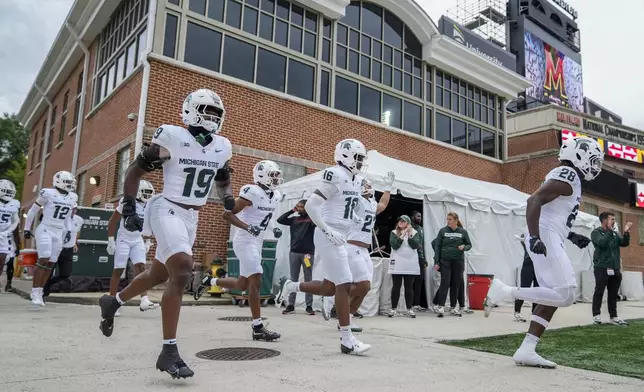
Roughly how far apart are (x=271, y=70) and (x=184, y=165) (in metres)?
10.9

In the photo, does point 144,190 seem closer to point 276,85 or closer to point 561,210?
point 561,210

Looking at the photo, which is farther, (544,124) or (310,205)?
(544,124)

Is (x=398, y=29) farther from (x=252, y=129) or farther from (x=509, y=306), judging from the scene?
(x=509, y=306)

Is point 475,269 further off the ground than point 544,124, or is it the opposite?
point 544,124

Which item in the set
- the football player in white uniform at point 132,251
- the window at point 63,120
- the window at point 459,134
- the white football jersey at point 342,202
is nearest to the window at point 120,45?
the window at point 63,120

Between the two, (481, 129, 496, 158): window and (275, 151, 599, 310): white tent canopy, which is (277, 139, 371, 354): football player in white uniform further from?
(481, 129, 496, 158): window

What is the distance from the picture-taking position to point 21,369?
3.50 meters

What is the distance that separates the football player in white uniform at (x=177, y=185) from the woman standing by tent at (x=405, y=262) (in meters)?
5.45

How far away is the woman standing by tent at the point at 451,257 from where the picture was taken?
29.8 feet

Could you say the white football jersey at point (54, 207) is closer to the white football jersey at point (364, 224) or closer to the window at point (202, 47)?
the white football jersey at point (364, 224)

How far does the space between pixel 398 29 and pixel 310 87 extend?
5.11 meters

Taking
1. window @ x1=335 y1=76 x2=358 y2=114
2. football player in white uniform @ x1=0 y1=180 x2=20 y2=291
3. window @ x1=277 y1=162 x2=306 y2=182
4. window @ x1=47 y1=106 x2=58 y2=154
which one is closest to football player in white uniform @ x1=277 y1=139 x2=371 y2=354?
football player in white uniform @ x1=0 y1=180 x2=20 y2=291

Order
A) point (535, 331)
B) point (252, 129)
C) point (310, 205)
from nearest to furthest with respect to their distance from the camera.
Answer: point (535, 331)
point (310, 205)
point (252, 129)

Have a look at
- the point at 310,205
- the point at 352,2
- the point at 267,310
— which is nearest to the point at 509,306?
the point at 267,310
